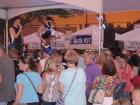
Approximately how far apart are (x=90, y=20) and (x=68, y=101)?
1486cm

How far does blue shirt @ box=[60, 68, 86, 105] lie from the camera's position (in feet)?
20.0

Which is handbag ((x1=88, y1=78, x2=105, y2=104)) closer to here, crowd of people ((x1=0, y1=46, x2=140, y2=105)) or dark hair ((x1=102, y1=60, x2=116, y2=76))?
crowd of people ((x1=0, y1=46, x2=140, y2=105))

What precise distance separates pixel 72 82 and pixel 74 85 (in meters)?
0.07

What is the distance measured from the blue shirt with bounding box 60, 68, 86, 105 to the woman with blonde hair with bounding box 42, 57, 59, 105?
0.22 m

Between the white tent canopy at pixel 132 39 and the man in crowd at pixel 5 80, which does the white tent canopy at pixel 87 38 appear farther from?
the man in crowd at pixel 5 80

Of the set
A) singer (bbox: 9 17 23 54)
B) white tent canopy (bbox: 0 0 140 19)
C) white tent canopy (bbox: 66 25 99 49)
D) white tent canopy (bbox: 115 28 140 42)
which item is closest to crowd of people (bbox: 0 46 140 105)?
white tent canopy (bbox: 0 0 140 19)

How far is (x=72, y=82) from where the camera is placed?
240 inches

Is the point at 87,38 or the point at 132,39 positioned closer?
the point at 87,38

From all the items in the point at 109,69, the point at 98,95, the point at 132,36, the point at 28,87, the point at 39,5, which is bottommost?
the point at 98,95

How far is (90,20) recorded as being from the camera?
20.8 metres

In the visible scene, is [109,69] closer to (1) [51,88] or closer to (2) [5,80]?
(1) [51,88]

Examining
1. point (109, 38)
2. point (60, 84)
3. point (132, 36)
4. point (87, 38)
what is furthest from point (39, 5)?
point (109, 38)

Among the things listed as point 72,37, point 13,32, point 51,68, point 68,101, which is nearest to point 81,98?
point 68,101

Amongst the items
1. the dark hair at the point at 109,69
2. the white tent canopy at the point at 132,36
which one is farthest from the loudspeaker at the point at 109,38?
the dark hair at the point at 109,69
